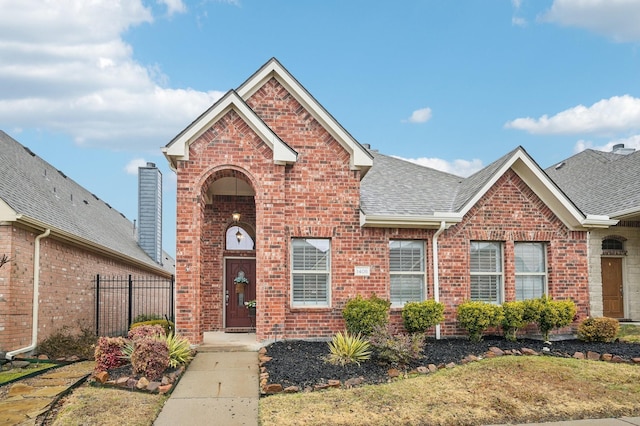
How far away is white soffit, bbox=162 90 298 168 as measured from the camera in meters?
12.7

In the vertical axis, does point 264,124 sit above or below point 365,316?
above

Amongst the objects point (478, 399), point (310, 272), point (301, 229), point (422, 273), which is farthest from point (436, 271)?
point (478, 399)

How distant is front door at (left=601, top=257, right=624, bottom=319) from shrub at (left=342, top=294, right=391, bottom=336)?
1016 centimetres

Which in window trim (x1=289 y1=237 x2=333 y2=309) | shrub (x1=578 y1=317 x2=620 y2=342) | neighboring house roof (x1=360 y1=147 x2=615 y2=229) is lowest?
shrub (x1=578 y1=317 x2=620 y2=342)

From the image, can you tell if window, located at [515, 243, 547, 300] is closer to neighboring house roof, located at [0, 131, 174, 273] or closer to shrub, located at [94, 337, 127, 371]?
shrub, located at [94, 337, 127, 371]

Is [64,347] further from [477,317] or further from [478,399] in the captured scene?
[477,317]

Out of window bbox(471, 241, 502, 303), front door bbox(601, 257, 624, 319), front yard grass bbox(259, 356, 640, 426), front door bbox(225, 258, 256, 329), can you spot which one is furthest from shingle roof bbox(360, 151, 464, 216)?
front door bbox(601, 257, 624, 319)

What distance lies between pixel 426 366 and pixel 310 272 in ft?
13.3

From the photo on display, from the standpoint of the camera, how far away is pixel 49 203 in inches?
635

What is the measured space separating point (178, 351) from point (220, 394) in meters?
1.90

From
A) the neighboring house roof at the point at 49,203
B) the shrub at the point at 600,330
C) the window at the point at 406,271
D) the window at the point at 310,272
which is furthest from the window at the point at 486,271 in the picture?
the neighboring house roof at the point at 49,203

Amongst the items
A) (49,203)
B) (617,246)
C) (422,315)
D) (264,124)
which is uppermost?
(264,124)

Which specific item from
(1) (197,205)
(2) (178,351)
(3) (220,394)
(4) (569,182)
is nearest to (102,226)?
(1) (197,205)

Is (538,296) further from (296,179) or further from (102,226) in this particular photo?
(102,226)
